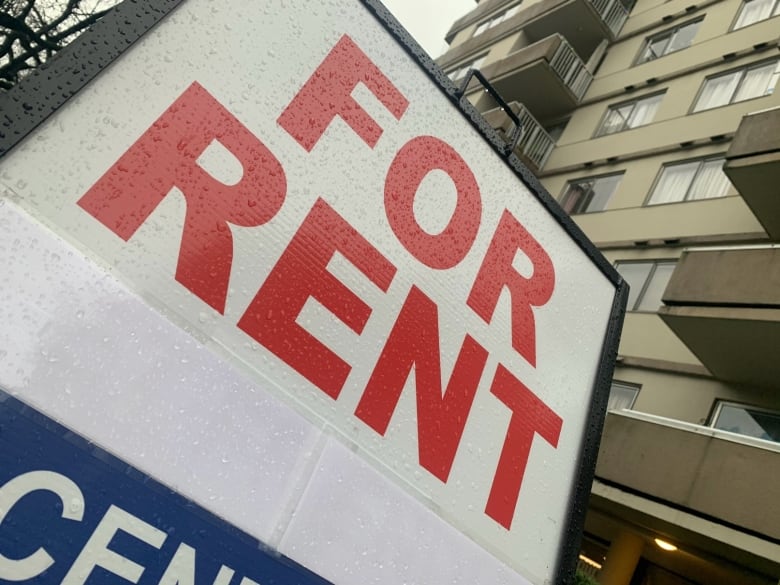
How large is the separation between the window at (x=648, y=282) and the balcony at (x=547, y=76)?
6.56 meters

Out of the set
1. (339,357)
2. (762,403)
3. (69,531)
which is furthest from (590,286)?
(762,403)

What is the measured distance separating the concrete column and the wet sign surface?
25.3ft

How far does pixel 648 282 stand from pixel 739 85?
500 cm

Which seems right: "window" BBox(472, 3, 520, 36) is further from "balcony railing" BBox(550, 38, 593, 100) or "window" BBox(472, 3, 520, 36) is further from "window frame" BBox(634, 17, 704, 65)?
"window frame" BBox(634, 17, 704, 65)

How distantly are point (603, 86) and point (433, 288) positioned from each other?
1578 cm

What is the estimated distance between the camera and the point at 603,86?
15.4 meters

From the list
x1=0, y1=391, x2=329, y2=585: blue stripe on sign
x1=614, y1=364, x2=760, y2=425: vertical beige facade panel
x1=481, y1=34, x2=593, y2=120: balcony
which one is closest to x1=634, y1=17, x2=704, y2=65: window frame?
x1=481, y1=34, x2=593, y2=120: balcony

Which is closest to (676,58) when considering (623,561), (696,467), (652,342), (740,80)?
(740,80)

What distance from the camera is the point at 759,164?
838cm

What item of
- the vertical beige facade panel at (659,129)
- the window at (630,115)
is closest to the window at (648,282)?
the vertical beige facade panel at (659,129)

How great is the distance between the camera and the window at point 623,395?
9.75 meters

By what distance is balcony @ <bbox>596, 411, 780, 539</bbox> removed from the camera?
6.21m

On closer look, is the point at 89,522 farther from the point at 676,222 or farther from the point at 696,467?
the point at 676,222

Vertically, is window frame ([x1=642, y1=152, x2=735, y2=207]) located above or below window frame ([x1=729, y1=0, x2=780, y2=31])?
below
